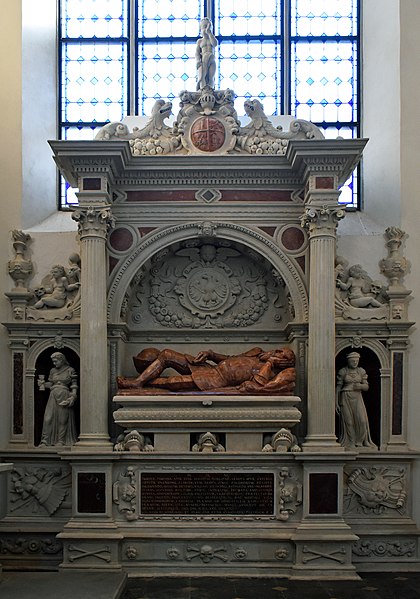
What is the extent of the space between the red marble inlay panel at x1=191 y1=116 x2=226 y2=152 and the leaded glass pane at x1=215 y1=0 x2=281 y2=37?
2606mm

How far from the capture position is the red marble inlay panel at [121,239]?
11164 millimetres

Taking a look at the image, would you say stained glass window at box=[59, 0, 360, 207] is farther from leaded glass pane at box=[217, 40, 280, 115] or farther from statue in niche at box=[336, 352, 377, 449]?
statue in niche at box=[336, 352, 377, 449]

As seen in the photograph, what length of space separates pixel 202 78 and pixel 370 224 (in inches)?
114

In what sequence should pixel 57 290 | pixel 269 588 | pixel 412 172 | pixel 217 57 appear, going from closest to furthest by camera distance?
pixel 269 588 < pixel 57 290 < pixel 412 172 < pixel 217 57

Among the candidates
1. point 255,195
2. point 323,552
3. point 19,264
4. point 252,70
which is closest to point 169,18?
point 252,70

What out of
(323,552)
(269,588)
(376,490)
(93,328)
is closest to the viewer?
(269,588)

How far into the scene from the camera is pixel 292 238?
1118 cm

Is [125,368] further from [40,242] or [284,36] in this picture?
[284,36]

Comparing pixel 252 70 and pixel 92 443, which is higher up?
pixel 252 70

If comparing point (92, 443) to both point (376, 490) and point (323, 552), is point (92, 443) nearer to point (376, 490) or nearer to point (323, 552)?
point (323, 552)

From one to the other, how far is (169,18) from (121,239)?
148 inches

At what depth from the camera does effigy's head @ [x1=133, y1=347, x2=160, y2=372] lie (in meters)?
11.0

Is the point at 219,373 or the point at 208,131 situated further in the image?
the point at 208,131

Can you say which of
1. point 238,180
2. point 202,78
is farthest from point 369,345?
point 202,78
